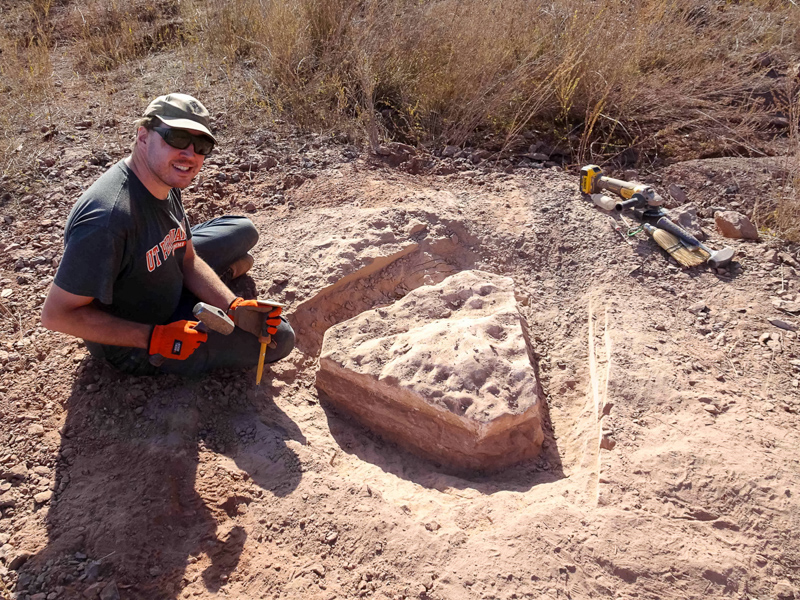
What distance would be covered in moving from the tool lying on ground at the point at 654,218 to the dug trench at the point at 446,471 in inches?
4.3

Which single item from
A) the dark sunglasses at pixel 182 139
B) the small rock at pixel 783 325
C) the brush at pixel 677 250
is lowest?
the small rock at pixel 783 325

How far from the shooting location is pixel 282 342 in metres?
2.43

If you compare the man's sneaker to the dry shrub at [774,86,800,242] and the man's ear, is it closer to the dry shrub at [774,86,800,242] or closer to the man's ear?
the man's ear

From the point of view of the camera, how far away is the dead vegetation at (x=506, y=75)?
4031 mm

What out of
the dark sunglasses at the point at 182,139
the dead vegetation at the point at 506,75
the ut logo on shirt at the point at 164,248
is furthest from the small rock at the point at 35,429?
the dead vegetation at the point at 506,75

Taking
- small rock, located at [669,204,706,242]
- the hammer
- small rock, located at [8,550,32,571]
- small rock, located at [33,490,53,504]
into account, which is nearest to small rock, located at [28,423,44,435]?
small rock, located at [33,490,53,504]

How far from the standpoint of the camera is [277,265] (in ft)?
9.66

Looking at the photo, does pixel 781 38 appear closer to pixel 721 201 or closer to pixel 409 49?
pixel 721 201

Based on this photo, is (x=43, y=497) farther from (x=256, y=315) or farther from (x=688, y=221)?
(x=688, y=221)

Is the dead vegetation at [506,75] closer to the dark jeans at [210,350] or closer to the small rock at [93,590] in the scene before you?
the dark jeans at [210,350]

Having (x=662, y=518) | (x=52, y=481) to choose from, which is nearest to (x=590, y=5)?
(x=662, y=518)

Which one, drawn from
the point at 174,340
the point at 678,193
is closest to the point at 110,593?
the point at 174,340

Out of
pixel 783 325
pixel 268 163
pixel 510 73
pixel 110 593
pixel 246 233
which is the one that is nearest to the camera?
pixel 110 593

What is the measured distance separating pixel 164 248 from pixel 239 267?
2.18 ft
